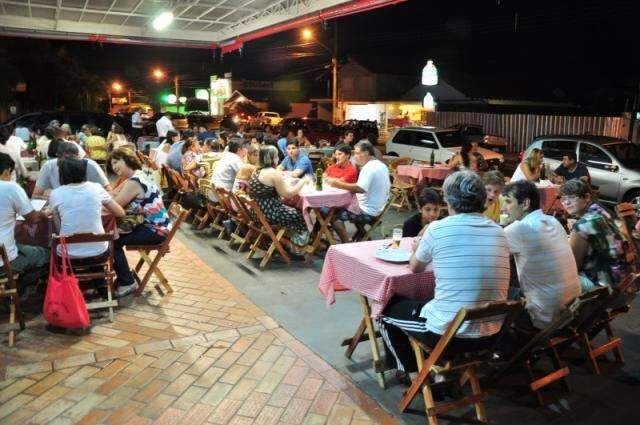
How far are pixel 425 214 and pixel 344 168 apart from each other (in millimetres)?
2720

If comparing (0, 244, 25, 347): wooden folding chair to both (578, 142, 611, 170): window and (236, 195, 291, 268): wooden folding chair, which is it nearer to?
(236, 195, 291, 268): wooden folding chair

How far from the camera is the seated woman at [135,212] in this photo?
481 centimetres

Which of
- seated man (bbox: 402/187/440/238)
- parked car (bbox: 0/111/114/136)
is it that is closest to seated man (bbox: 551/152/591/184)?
seated man (bbox: 402/187/440/238)

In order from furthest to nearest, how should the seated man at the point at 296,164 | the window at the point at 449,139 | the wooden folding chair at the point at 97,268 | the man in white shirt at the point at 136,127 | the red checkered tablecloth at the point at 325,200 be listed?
the man in white shirt at the point at 136,127 → the window at the point at 449,139 → the seated man at the point at 296,164 → the red checkered tablecloth at the point at 325,200 → the wooden folding chair at the point at 97,268

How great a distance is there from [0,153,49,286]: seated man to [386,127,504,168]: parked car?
982cm

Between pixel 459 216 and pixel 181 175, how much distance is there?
262 inches

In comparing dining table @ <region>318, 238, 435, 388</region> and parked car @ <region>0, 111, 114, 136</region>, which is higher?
parked car @ <region>0, 111, 114, 136</region>

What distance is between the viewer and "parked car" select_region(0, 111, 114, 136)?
17219 mm

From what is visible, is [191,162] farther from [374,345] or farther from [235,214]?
[374,345]

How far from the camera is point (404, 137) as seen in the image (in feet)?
45.8

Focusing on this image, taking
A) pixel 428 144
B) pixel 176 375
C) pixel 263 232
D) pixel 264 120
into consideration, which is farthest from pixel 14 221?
pixel 264 120

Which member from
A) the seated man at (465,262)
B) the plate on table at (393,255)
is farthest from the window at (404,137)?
the seated man at (465,262)

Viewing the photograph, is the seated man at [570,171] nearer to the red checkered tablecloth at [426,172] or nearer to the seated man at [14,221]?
the red checkered tablecloth at [426,172]

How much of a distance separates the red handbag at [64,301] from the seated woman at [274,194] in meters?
2.40
